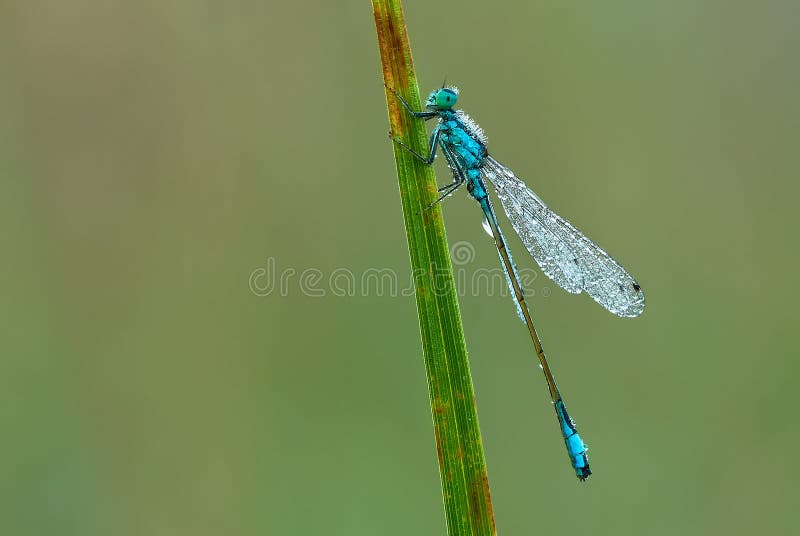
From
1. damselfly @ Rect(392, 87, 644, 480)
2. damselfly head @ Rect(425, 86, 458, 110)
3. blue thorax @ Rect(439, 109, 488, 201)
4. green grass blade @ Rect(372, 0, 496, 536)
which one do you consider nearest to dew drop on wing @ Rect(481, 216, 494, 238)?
damselfly @ Rect(392, 87, 644, 480)

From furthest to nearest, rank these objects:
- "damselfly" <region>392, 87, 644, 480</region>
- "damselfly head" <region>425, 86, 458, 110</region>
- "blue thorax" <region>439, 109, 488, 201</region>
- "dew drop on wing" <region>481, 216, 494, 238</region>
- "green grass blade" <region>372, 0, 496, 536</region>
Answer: "dew drop on wing" <region>481, 216, 494, 238</region> → "damselfly" <region>392, 87, 644, 480</region> → "blue thorax" <region>439, 109, 488, 201</region> → "damselfly head" <region>425, 86, 458, 110</region> → "green grass blade" <region>372, 0, 496, 536</region>

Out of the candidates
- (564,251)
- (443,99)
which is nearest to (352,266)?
(564,251)

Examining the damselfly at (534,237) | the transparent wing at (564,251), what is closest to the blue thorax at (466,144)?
the damselfly at (534,237)

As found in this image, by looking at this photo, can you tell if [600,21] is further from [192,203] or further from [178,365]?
[178,365]

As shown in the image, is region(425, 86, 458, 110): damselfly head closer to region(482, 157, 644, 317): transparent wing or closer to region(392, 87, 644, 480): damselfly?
region(392, 87, 644, 480): damselfly

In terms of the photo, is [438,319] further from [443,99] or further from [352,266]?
[352,266]

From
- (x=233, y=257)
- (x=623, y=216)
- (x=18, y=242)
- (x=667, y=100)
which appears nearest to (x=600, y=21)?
(x=667, y=100)
